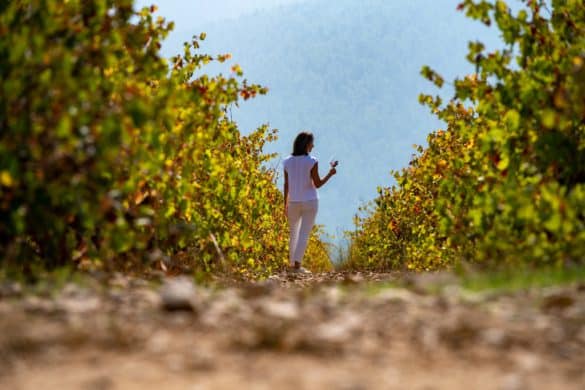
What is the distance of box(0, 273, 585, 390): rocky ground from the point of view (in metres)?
3.08

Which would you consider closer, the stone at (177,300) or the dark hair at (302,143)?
the stone at (177,300)

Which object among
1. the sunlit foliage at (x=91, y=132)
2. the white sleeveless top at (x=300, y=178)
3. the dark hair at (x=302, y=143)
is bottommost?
the sunlit foliage at (x=91, y=132)

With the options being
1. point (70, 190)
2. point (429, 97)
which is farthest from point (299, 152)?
point (70, 190)

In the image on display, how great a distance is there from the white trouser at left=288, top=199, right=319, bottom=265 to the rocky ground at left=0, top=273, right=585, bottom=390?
7616 millimetres

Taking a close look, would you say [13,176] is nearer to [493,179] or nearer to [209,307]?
[209,307]

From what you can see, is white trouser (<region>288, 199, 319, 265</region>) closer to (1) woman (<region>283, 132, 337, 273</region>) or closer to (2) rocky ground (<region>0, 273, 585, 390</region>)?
(1) woman (<region>283, 132, 337, 273</region>)

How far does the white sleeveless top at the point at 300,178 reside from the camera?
40.2 feet

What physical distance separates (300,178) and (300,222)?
2.53 ft

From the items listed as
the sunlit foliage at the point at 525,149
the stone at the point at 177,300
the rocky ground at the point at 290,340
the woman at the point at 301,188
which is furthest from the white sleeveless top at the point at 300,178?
the stone at the point at 177,300

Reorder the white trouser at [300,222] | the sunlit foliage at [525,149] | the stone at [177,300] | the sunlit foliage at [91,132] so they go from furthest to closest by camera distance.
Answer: the white trouser at [300,222], the sunlit foliage at [525,149], the sunlit foliage at [91,132], the stone at [177,300]

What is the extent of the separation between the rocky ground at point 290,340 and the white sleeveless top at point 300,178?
748 cm

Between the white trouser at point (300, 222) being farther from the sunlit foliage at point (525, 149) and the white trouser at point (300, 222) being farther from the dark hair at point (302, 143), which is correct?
the sunlit foliage at point (525, 149)

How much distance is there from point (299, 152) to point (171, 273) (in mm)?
4432

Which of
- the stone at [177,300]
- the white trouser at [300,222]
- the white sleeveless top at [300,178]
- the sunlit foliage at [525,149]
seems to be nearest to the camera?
the stone at [177,300]
